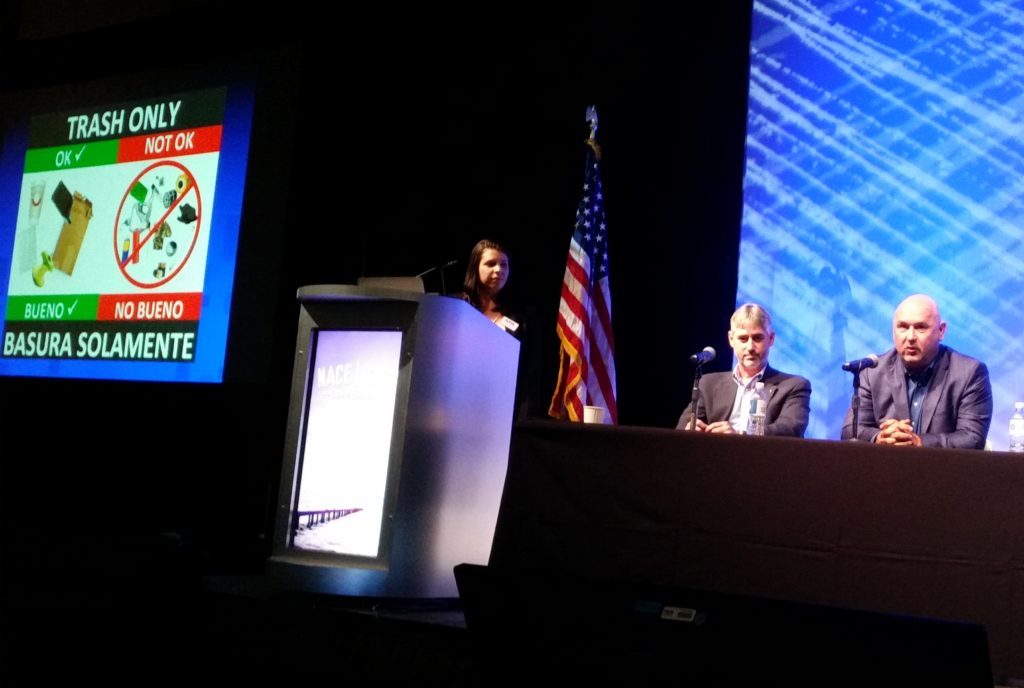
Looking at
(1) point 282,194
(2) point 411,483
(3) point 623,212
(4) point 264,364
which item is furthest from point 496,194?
(2) point 411,483

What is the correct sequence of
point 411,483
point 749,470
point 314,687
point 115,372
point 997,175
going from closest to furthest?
1. point 749,470
2. point 314,687
3. point 411,483
4. point 997,175
5. point 115,372

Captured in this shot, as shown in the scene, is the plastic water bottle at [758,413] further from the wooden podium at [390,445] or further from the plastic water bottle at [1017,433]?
the wooden podium at [390,445]

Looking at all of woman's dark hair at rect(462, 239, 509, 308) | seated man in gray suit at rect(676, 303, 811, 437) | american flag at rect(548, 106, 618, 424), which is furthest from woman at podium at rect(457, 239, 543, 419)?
seated man in gray suit at rect(676, 303, 811, 437)

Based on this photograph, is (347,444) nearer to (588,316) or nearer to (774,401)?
(774,401)

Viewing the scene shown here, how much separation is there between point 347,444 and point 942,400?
1.90 metres

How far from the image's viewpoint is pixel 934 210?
3.89 m

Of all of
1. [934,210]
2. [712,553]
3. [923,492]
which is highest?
[934,210]

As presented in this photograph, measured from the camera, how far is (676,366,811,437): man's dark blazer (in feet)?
10.7

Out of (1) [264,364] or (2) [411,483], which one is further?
(1) [264,364]

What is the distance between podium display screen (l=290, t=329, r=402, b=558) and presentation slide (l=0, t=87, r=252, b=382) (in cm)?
196

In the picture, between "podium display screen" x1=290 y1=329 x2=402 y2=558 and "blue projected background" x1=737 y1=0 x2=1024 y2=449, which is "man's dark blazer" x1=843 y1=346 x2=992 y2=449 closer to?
"blue projected background" x1=737 y1=0 x2=1024 y2=449

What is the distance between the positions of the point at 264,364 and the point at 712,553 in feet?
9.83

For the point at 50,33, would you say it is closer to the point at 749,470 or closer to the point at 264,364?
the point at 264,364

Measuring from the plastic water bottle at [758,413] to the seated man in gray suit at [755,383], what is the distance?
22 millimetres
